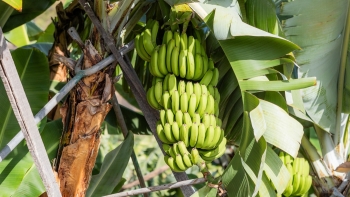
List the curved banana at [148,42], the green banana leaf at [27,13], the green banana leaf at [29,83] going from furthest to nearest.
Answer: the green banana leaf at [27,13], the green banana leaf at [29,83], the curved banana at [148,42]

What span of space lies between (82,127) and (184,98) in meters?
0.28

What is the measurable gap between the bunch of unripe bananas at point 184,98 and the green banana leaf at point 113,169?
0.33 meters

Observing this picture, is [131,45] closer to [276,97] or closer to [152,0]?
[152,0]

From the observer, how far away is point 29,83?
1316 mm

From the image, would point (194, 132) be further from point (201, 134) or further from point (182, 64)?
point (182, 64)

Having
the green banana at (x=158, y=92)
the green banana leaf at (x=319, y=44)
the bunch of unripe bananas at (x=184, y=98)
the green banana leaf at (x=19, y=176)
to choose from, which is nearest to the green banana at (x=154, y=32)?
the bunch of unripe bananas at (x=184, y=98)

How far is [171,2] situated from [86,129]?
0.38 meters

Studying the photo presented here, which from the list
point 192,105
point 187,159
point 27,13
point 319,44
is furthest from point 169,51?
point 27,13

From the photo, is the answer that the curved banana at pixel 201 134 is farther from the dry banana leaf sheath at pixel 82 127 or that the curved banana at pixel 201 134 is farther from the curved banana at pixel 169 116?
the dry banana leaf sheath at pixel 82 127

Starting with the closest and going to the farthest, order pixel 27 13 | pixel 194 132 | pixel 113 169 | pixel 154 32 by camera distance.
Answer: pixel 194 132
pixel 154 32
pixel 113 169
pixel 27 13

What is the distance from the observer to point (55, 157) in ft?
4.29

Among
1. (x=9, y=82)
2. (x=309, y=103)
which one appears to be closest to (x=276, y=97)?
(x=309, y=103)

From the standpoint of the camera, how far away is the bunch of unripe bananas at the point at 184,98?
1.05 meters

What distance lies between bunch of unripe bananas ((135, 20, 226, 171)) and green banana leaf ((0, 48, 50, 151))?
1.17 feet
